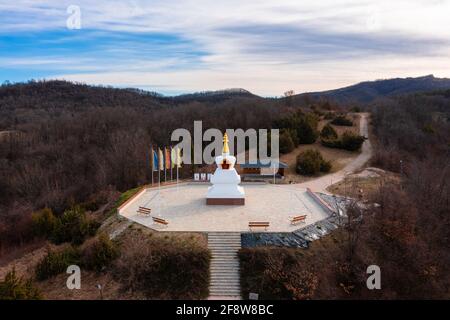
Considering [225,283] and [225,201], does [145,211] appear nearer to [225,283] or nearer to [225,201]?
[225,201]

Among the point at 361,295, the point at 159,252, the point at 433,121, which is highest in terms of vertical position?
→ the point at 433,121

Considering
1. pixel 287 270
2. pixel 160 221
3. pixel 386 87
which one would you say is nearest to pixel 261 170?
pixel 160 221

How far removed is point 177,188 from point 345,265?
17.3m

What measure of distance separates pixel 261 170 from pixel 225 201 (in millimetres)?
13898

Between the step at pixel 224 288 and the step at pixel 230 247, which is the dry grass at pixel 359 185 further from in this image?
the step at pixel 224 288

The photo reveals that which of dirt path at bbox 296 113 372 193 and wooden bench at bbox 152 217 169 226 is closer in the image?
wooden bench at bbox 152 217 169 226

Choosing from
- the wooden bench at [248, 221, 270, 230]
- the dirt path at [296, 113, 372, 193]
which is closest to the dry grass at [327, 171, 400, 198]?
the dirt path at [296, 113, 372, 193]

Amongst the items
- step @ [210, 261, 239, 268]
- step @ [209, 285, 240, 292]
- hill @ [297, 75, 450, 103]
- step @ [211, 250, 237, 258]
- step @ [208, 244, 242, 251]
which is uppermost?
hill @ [297, 75, 450, 103]

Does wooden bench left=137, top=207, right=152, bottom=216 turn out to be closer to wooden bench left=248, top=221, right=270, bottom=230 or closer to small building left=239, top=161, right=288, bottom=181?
wooden bench left=248, top=221, right=270, bottom=230

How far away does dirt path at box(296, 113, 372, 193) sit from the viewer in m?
36.8

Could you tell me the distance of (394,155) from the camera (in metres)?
48.3

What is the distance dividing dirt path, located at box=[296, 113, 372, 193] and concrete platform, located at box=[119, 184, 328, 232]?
472 cm
